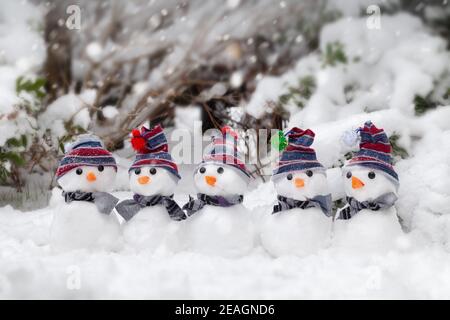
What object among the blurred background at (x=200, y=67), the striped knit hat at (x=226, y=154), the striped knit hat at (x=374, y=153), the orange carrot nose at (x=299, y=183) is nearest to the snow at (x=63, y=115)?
the blurred background at (x=200, y=67)

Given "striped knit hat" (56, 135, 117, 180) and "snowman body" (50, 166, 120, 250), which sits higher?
"striped knit hat" (56, 135, 117, 180)

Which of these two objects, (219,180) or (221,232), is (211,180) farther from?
(221,232)

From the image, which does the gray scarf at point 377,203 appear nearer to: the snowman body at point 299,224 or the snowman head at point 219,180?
the snowman body at point 299,224

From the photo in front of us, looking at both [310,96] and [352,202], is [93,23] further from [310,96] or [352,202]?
[352,202]

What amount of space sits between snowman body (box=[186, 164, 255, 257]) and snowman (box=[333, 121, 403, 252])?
15.6 inches

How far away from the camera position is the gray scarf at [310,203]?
2.12 meters

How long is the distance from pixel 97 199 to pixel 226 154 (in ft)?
1.99

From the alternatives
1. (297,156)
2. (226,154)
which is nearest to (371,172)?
(297,156)

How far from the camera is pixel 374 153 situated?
2.13 meters

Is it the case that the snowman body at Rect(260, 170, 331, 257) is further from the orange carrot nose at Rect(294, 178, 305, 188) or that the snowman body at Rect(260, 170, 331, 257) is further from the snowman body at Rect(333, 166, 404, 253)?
the snowman body at Rect(333, 166, 404, 253)

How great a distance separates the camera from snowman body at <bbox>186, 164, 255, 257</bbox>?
2.11 meters

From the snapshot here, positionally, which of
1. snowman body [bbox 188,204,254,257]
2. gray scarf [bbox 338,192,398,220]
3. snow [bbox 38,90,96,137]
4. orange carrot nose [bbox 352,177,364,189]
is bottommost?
snowman body [bbox 188,204,254,257]

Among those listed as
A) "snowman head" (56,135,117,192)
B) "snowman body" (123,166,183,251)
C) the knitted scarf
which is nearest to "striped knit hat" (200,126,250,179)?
the knitted scarf
